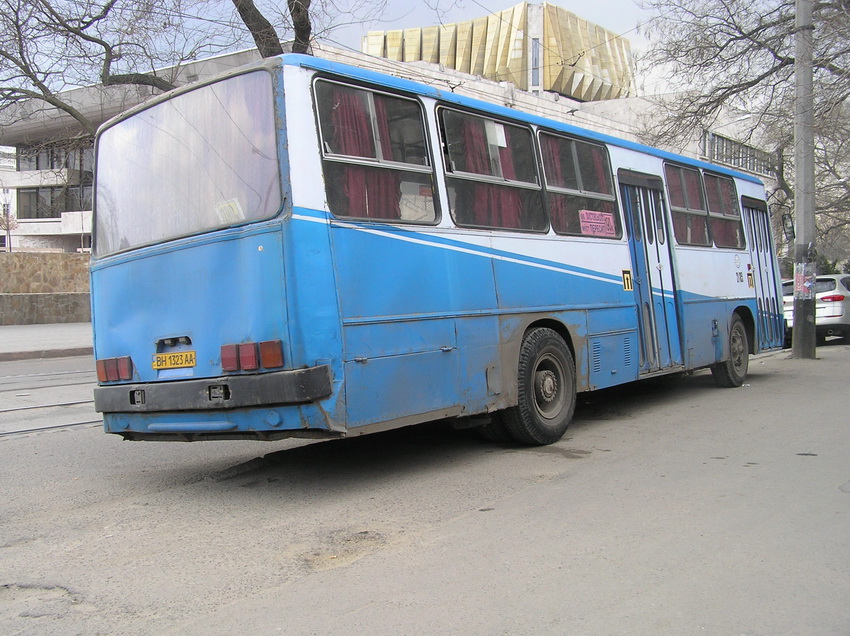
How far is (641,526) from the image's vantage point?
464 cm

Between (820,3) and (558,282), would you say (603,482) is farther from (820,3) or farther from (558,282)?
(820,3)

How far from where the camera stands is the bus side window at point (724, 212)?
1073 cm

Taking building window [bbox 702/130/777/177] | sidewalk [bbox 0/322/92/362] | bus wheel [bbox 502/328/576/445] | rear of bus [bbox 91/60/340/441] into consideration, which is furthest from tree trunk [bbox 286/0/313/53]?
building window [bbox 702/130/777/177]

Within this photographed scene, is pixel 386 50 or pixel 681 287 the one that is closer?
pixel 681 287

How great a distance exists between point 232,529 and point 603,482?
2590mm

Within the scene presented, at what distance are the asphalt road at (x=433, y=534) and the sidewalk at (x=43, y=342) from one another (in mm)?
11585

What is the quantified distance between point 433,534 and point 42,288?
28649 millimetres

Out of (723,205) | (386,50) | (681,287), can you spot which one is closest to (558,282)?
(681,287)

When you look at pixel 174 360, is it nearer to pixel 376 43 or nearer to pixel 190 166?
pixel 190 166

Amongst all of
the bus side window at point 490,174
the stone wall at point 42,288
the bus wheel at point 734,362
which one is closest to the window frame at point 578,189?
the bus side window at point 490,174

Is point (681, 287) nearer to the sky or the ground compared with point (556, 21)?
nearer to the ground

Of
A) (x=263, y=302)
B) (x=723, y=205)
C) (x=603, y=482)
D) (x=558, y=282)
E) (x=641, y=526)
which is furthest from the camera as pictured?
(x=723, y=205)

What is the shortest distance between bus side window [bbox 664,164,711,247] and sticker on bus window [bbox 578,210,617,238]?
1.65 metres

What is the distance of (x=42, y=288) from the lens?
2939cm
